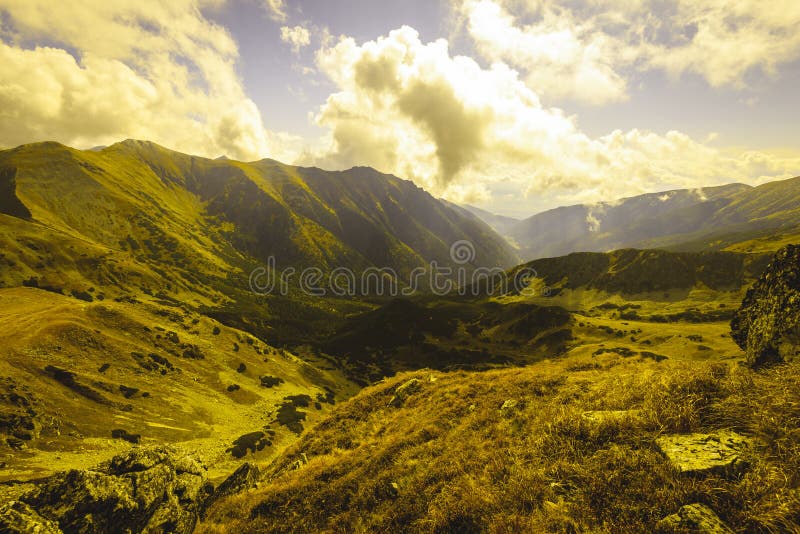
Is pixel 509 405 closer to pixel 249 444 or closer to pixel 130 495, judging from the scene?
pixel 130 495

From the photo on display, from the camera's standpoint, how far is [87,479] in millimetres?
11773

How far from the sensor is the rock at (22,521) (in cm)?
896

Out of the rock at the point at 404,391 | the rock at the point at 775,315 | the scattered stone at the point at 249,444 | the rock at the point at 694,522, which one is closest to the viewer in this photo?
the rock at the point at 694,522

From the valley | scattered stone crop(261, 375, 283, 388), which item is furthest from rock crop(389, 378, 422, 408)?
scattered stone crop(261, 375, 283, 388)

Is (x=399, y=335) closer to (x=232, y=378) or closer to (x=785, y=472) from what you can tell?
(x=232, y=378)

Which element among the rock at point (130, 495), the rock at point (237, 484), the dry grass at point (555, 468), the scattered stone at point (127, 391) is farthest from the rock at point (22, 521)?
the scattered stone at point (127, 391)

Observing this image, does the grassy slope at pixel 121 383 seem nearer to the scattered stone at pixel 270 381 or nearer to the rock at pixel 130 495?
the scattered stone at pixel 270 381

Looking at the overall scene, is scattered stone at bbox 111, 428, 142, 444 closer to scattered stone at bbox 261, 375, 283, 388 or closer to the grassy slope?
the grassy slope

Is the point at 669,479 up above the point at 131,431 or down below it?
above

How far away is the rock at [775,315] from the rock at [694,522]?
727cm

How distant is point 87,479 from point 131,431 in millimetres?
32554

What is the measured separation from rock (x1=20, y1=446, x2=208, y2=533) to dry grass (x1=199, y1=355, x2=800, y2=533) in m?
1.55

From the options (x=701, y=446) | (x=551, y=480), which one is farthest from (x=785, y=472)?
(x=551, y=480)

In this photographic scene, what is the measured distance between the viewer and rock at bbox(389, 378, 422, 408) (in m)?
21.7
